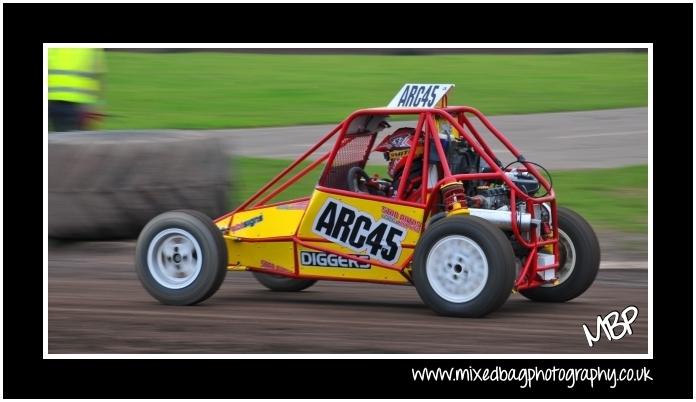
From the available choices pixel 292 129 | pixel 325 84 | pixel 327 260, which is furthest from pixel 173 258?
pixel 325 84

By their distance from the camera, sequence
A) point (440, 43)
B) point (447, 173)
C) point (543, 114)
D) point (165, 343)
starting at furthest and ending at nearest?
point (543, 114) < point (440, 43) < point (447, 173) < point (165, 343)

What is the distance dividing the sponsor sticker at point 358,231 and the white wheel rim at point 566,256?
1.26 metres

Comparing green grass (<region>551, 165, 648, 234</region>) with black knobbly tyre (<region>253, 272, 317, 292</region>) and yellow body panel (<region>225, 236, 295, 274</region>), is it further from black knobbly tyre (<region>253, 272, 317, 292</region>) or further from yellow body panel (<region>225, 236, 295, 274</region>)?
yellow body panel (<region>225, 236, 295, 274</region>)

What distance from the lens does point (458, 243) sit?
340 inches

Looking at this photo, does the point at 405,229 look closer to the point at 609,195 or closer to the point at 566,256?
the point at 566,256

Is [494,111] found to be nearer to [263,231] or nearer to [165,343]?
[263,231]

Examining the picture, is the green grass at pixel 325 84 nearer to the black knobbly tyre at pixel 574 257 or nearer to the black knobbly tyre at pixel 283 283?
the black knobbly tyre at pixel 283 283

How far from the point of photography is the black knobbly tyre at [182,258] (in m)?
9.32

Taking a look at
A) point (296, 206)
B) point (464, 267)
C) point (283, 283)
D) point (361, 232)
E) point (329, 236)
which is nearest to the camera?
point (464, 267)

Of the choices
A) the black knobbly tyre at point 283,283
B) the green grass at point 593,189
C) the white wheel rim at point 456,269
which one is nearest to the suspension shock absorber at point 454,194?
the white wheel rim at point 456,269

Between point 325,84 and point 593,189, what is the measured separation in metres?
9.21

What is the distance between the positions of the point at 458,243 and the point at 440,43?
2.18 m

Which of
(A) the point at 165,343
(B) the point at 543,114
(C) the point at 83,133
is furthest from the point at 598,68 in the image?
(A) the point at 165,343

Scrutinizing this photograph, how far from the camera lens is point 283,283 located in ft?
34.0
